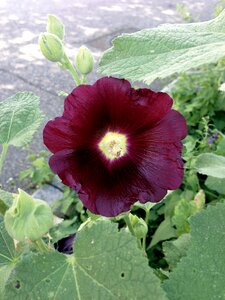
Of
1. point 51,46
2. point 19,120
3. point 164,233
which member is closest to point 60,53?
point 51,46

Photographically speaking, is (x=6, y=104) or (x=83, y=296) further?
(x=6, y=104)

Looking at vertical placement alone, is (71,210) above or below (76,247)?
below

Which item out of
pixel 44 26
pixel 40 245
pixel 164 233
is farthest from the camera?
pixel 44 26

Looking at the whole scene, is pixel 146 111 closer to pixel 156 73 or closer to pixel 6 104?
pixel 156 73

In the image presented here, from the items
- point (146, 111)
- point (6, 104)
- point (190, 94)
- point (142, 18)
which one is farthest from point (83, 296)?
point (142, 18)

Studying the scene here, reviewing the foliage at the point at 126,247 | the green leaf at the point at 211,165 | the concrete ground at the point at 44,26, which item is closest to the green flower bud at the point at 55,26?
the foliage at the point at 126,247

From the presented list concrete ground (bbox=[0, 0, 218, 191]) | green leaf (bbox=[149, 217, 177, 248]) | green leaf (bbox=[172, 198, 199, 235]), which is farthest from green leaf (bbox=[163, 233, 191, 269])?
concrete ground (bbox=[0, 0, 218, 191])

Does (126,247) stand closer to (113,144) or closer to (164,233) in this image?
(113,144)

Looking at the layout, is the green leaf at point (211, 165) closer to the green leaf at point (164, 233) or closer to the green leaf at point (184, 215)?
the green leaf at point (184, 215)
